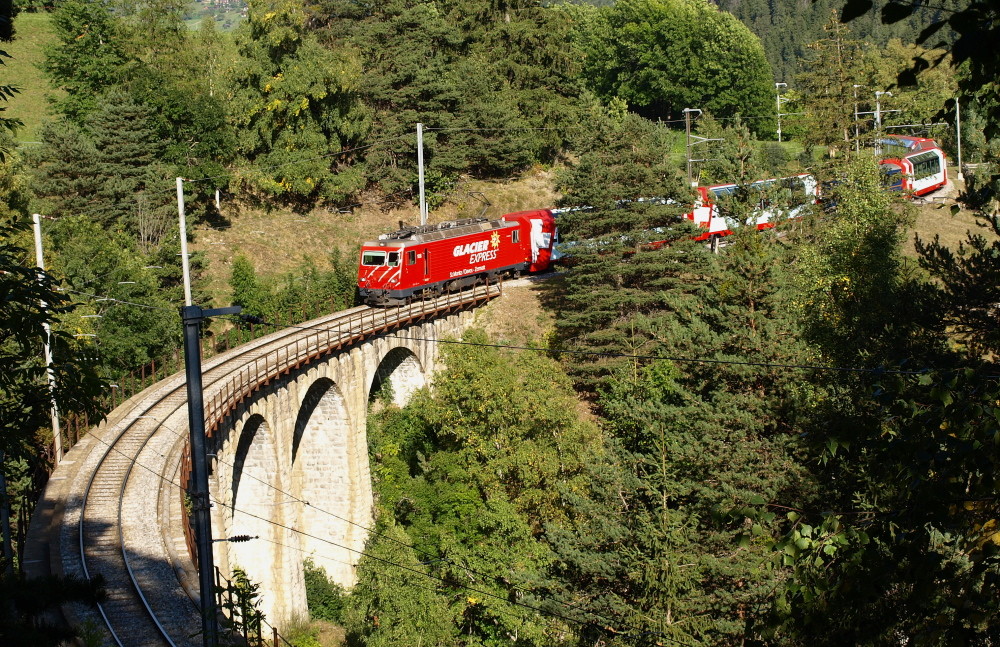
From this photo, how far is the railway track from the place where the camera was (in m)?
15.5

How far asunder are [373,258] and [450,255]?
3.95m

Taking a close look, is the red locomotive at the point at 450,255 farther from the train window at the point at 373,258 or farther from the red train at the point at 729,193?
the red train at the point at 729,193

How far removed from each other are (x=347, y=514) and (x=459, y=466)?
5526 mm

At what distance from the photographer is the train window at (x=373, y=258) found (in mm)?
41253

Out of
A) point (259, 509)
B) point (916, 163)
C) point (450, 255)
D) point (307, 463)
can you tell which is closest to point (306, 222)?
point (450, 255)

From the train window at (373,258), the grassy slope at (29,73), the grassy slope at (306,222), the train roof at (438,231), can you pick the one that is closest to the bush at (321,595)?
the train window at (373,258)

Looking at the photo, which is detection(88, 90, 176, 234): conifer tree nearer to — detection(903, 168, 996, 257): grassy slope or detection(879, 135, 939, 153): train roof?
detection(903, 168, 996, 257): grassy slope

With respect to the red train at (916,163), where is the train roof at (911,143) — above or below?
above

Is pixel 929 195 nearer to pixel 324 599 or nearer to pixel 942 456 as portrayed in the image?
pixel 324 599

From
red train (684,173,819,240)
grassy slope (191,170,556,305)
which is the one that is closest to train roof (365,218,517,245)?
grassy slope (191,170,556,305)

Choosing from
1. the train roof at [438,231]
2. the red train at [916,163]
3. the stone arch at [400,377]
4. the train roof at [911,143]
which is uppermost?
the train roof at [911,143]

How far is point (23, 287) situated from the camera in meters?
9.83

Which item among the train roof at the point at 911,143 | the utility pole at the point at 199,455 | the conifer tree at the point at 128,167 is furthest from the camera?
the train roof at the point at 911,143

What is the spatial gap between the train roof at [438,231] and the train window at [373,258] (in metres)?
0.50
